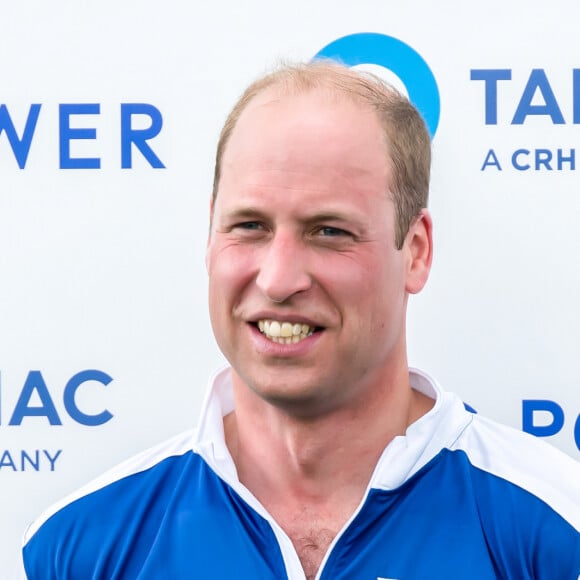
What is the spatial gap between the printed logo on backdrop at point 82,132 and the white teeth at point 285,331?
22.1 inches

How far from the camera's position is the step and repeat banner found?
5.49ft

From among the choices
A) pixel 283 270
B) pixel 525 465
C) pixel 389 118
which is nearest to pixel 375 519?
pixel 525 465

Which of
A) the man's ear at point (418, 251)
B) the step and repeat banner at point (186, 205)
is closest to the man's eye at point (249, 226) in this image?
the man's ear at point (418, 251)

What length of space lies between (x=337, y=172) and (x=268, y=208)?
0.34ft

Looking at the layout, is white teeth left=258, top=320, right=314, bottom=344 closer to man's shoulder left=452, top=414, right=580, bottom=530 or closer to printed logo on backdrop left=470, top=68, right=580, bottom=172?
man's shoulder left=452, top=414, right=580, bottom=530

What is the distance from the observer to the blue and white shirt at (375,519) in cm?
132

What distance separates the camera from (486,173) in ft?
5.50

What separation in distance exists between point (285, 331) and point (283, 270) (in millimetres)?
88

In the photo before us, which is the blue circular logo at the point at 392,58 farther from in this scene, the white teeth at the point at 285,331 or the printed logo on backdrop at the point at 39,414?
the printed logo on backdrop at the point at 39,414

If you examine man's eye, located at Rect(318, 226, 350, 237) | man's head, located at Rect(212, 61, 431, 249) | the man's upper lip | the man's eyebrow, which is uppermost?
man's head, located at Rect(212, 61, 431, 249)

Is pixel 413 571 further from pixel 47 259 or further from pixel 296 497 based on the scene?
pixel 47 259

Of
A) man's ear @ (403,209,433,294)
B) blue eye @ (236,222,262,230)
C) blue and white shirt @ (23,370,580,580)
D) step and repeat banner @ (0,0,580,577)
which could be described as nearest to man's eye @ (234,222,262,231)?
blue eye @ (236,222,262,230)

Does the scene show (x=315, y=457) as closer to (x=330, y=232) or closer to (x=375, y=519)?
(x=375, y=519)

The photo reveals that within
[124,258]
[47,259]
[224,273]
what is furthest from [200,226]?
[224,273]
